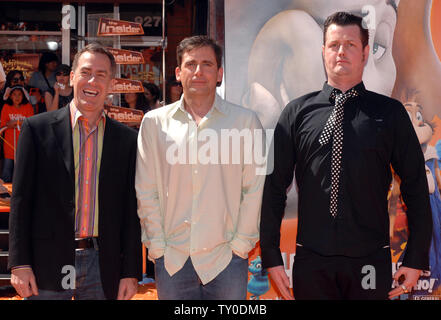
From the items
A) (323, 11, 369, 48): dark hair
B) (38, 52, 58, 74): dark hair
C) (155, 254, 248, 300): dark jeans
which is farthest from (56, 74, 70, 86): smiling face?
(323, 11, 369, 48): dark hair

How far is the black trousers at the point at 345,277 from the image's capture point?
7.42 feet

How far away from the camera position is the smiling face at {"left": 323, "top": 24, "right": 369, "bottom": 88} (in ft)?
7.81

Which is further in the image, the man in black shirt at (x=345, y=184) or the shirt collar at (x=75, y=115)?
the shirt collar at (x=75, y=115)

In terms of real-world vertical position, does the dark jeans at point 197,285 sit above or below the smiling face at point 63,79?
below

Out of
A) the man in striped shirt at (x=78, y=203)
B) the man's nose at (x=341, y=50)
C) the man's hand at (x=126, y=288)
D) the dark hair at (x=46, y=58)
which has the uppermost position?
the dark hair at (x=46, y=58)

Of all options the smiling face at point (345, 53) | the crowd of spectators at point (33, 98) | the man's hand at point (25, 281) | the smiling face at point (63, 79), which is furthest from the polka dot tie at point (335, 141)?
the smiling face at point (63, 79)

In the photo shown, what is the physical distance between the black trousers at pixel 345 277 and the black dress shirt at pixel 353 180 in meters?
0.04

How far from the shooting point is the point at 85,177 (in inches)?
94.3

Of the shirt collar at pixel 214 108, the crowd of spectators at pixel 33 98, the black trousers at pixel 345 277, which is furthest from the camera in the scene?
the crowd of spectators at pixel 33 98

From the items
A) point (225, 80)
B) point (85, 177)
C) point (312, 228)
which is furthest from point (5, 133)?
point (312, 228)

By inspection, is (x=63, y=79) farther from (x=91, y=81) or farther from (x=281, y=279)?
(x=281, y=279)

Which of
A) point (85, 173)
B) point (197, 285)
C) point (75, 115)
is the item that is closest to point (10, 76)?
point (75, 115)

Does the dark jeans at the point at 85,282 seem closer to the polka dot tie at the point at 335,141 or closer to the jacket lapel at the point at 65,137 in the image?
the jacket lapel at the point at 65,137

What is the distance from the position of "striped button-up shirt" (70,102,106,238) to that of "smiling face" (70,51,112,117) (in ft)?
0.24
